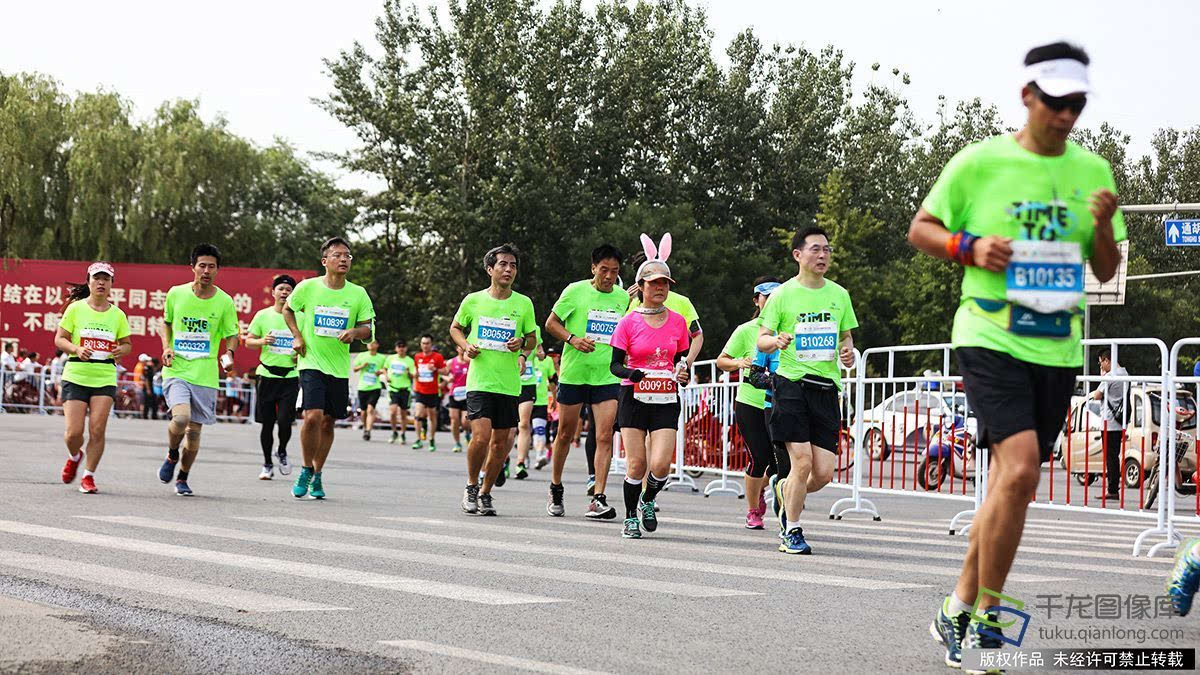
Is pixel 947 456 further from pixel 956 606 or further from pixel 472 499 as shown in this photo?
pixel 956 606

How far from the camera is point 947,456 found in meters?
14.9

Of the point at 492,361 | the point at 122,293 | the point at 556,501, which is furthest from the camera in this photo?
the point at 122,293

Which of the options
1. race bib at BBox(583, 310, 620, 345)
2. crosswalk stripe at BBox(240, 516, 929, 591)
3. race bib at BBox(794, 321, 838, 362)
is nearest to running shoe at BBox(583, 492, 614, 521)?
race bib at BBox(583, 310, 620, 345)

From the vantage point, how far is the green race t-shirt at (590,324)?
42.3ft

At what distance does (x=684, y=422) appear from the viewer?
1902 centimetres

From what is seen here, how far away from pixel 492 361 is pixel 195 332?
2987mm

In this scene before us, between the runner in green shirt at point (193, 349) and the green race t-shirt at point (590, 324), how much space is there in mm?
2984

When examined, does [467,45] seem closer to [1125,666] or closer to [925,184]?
[925,184]

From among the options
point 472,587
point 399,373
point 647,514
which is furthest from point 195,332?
point 399,373

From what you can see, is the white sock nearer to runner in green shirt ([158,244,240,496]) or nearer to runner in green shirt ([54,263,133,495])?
runner in green shirt ([158,244,240,496])

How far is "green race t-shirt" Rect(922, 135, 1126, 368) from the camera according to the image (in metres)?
5.38

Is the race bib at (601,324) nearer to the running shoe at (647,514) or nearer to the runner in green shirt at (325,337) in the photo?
the runner in green shirt at (325,337)

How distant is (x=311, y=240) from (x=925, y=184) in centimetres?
2540

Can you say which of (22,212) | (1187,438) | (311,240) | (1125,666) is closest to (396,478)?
(1187,438)
